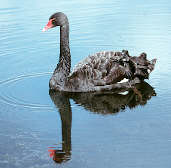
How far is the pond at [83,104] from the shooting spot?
4.54 metres

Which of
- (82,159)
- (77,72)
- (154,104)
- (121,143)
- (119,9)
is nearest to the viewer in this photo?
(82,159)

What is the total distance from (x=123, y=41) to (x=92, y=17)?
2105 mm

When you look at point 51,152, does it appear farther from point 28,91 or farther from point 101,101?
point 28,91

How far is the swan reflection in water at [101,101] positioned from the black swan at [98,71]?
139 mm

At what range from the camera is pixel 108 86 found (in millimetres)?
6637

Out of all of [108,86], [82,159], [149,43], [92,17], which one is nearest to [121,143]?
[82,159]

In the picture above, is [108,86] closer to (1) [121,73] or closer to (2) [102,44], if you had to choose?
(1) [121,73]

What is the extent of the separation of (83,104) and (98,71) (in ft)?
2.50

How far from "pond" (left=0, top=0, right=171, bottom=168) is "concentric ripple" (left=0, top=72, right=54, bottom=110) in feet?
0.05

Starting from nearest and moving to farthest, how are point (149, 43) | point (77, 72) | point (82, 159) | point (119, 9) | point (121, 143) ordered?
point (82, 159) < point (121, 143) < point (77, 72) < point (149, 43) < point (119, 9)

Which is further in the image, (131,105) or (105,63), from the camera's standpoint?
(105,63)

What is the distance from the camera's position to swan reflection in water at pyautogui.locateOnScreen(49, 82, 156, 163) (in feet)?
18.9

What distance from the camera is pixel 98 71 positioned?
6.59 m

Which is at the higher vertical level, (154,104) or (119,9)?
(119,9)
